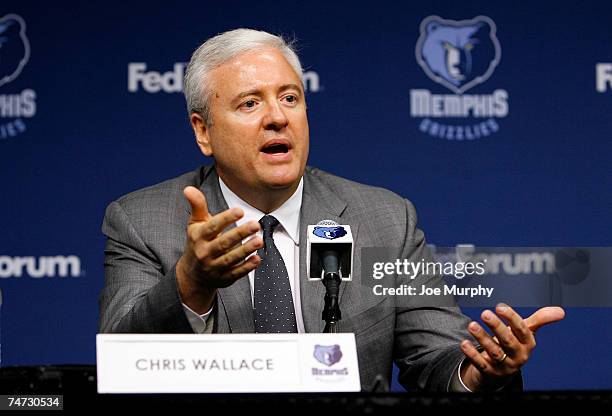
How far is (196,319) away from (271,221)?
0.57 meters

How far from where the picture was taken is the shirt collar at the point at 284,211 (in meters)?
2.25

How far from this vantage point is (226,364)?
1.31 metres

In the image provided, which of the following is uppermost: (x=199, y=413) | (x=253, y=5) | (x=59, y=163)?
(x=253, y=5)

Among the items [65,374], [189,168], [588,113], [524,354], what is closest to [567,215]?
[588,113]

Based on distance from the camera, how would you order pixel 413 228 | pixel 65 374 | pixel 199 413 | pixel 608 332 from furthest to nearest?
pixel 608 332 → pixel 413 228 → pixel 65 374 → pixel 199 413

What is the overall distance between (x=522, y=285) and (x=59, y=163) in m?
2.29

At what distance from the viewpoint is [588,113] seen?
132 inches

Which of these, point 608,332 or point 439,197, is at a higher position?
point 439,197

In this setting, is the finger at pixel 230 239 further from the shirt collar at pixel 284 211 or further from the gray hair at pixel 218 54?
the gray hair at pixel 218 54

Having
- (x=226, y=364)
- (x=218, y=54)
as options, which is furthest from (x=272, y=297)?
(x=226, y=364)

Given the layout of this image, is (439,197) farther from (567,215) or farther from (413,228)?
(413,228)

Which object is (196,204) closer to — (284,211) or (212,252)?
(212,252)

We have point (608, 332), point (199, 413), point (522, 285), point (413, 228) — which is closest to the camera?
point (199, 413)

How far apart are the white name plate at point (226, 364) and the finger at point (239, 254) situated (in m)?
0.19
